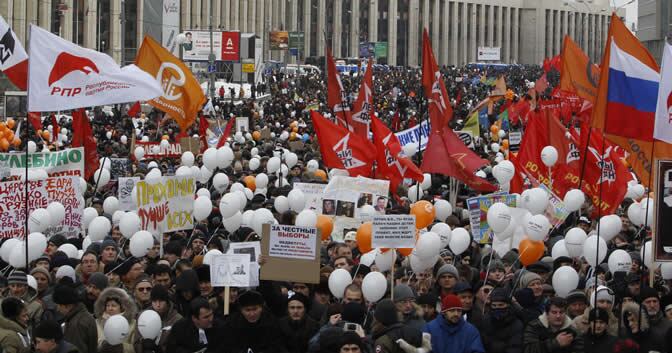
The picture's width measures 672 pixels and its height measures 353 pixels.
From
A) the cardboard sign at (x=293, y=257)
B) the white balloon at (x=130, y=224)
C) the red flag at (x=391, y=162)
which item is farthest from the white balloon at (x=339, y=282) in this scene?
the red flag at (x=391, y=162)

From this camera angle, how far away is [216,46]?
54656 millimetres

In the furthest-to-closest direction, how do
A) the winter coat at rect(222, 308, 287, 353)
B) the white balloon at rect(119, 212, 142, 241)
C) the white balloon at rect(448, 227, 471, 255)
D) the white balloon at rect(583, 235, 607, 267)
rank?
1. the white balloon at rect(119, 212, 142, 241)
2. the white balloon at rect(448, 227, 471, 255)
3. the white balloon at rect(583, 235, 607, 267)
4. the winter coat at rect(222, 308, 287, 353)

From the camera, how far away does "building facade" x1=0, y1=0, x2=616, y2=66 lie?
57812 millimetres

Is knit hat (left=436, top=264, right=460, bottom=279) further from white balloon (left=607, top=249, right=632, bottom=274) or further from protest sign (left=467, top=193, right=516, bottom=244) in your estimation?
protest sign (left=467, top=193, right=516, bottom=244)

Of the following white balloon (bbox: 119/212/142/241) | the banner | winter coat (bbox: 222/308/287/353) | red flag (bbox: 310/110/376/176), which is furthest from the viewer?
red flag (bbox: 310/110/376/176)

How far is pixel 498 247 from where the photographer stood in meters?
11.3

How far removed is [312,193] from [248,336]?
5.41 m

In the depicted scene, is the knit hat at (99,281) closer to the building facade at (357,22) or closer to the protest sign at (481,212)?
the protest sign at (481,212)

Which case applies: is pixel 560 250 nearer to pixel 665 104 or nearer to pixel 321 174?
pixel 665 104

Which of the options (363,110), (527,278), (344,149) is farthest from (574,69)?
(527,278)

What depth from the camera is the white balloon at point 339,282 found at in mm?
8977

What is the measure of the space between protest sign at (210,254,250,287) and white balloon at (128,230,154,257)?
7.26 feet

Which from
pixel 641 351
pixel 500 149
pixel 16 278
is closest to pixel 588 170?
pixel 641 351

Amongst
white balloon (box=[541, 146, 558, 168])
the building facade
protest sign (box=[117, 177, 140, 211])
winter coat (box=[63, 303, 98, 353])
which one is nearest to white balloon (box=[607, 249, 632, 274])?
winter coat (box=[63, 303, 98, 353])
